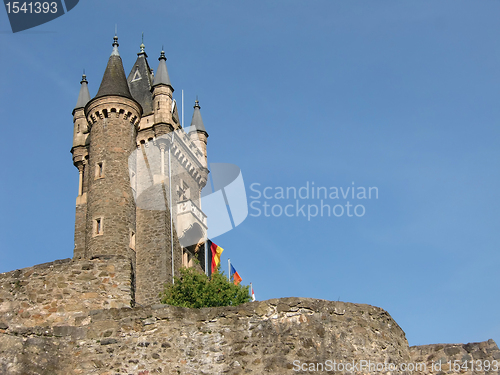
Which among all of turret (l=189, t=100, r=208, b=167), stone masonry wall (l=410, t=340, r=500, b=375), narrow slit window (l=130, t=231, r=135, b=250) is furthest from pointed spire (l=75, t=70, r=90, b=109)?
stone masonry wall (l=410, t=340, r=500, b=375)

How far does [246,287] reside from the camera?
103 feet

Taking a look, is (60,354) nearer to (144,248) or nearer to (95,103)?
(144,248)

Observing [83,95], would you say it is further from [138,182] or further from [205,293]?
[205,293]

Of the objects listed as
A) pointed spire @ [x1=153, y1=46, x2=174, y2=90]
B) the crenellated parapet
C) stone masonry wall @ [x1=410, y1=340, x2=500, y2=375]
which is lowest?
stone masonry wall @ [x1=410, y1=340, x2=500, y2=375]

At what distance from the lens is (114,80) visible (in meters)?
39.7

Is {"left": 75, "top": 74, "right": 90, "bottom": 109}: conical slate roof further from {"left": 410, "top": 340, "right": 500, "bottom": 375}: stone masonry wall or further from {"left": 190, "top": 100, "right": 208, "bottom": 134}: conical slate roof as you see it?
{"left": 410, "top": 340, "right": 500, "bottom": 375}: stone masonry wall

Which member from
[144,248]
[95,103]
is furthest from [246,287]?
[95,103]

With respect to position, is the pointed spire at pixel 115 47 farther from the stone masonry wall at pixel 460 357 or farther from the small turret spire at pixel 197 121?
the stone masonry wall at pixel 460 357

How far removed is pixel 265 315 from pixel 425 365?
3.01 meters

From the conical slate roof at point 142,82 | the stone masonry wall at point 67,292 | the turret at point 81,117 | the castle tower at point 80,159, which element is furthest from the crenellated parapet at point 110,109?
the stone masonry wall at point 67,292

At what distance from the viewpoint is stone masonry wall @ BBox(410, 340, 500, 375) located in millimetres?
10602

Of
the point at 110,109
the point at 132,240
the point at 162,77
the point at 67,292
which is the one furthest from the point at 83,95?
the point at 67,292

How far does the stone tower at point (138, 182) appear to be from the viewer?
116ft

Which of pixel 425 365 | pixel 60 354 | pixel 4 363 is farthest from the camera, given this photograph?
pixel 425 365
